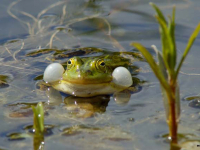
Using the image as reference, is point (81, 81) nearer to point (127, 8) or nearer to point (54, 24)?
point (54, 24)

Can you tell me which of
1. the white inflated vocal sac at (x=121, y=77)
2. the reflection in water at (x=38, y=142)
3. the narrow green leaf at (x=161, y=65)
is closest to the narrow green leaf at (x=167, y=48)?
the narrow green leaf at (x=161, y=65)

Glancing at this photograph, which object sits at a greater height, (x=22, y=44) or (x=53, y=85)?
(x=22, y=44)

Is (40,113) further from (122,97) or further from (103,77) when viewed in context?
(122,97)

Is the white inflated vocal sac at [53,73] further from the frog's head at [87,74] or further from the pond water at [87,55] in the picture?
the pond water at [87,55]

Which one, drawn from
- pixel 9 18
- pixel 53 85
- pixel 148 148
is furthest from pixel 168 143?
pixel 9 18

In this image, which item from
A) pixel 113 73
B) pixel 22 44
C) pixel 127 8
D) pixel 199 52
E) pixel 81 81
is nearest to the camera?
pixel 81 81

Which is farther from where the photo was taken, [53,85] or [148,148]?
[53,85]

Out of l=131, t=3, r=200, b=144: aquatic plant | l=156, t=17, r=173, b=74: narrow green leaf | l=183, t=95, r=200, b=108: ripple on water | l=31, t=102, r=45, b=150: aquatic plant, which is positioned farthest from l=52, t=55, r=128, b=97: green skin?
l=156, t=17, r=173, b=74: narrow green leaf
